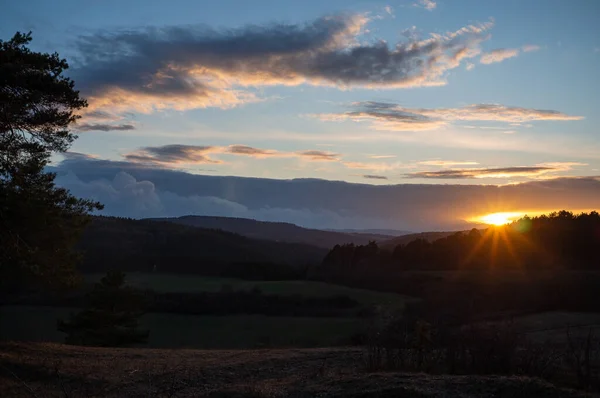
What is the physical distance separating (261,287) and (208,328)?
1858cm

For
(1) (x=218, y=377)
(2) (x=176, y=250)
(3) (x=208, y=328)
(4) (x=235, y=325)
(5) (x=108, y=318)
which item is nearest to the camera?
(1) (x=218, y=377)

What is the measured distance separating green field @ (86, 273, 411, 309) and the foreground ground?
106 feet

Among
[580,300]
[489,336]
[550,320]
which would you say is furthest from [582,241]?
[489,336]

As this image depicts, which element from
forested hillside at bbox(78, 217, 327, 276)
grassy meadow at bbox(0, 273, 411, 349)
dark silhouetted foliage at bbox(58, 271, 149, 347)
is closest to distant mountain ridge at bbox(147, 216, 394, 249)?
forested hillside at bbox(78, 217, 327, 276)

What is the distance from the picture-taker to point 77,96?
15.5 meters

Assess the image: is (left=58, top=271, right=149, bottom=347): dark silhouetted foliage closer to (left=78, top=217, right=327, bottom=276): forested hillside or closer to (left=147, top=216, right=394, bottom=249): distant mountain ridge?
(left=78, top=217, right=327, bottom=276): forested hillside

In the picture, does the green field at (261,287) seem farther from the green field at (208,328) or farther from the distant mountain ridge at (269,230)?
the distant mountain ridge at (269,230)

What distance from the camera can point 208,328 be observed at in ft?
142

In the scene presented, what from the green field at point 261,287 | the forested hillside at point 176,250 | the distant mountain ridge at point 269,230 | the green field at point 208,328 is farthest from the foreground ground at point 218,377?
the distant mountain ridge at point 269,230

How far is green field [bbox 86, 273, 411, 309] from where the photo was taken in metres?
53.3

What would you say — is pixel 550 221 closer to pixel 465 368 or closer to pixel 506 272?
pixel 506 272

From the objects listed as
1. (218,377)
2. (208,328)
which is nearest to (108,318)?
(208,328)

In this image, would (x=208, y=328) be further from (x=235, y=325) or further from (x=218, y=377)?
(x=218, y=377)

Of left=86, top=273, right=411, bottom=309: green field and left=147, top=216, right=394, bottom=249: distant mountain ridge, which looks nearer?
left=86, top=273, right=411, bottom=309: green field
